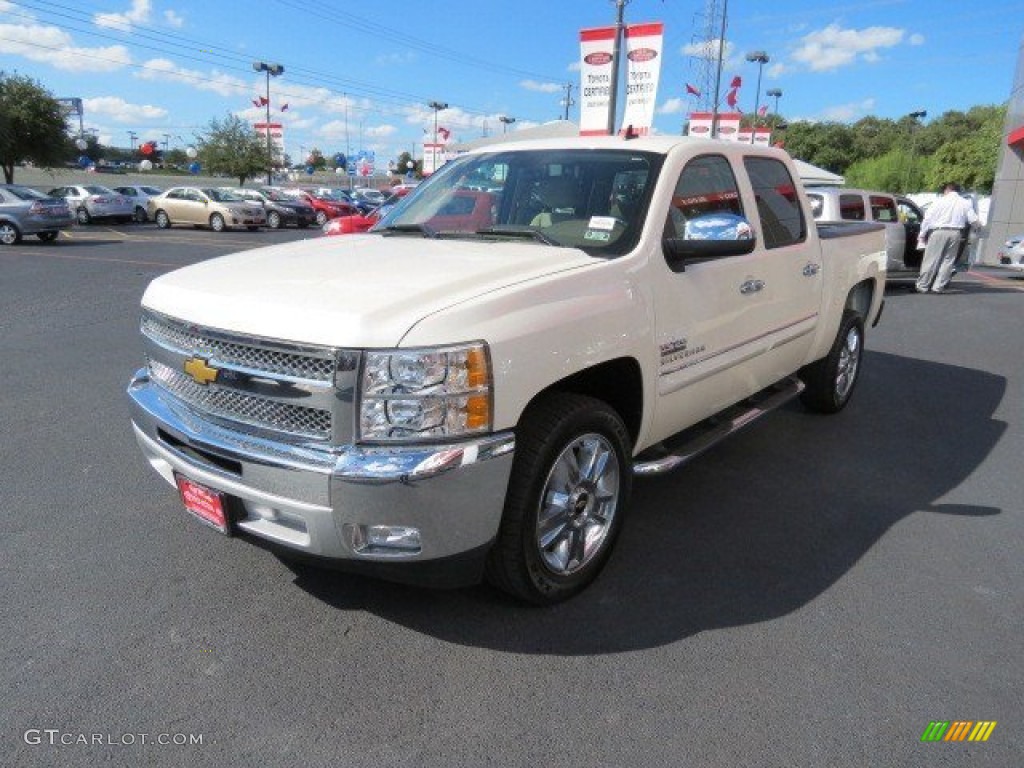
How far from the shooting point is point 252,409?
271cm

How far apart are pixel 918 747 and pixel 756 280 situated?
2.41 m

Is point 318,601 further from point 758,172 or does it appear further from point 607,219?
point 758,172

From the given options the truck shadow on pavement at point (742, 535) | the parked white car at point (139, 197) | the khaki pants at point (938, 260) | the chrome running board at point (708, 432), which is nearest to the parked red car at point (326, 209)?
the parked white car at point (139, 197)

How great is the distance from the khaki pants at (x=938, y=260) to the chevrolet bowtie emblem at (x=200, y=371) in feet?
44.8

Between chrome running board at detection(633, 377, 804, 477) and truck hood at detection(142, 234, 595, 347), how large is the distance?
1.00m

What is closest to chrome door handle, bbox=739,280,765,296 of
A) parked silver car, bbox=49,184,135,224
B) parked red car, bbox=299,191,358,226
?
parked silver car, bbox=49,184,135,224

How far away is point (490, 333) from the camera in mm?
2551

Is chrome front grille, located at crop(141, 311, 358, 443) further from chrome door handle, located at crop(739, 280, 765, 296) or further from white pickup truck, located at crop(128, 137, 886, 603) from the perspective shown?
chrome door handle, located at crop(739, 280, 765, 296)

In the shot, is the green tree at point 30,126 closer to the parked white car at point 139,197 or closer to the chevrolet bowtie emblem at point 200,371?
the parked white car at point 139,197

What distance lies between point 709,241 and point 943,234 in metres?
12.0

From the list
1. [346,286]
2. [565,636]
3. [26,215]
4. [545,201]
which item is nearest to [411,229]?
[545,201]

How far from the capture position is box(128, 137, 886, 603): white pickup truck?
2.48 metres

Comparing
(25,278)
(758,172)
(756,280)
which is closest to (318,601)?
(756,280)

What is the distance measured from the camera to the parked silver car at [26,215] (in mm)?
19984
